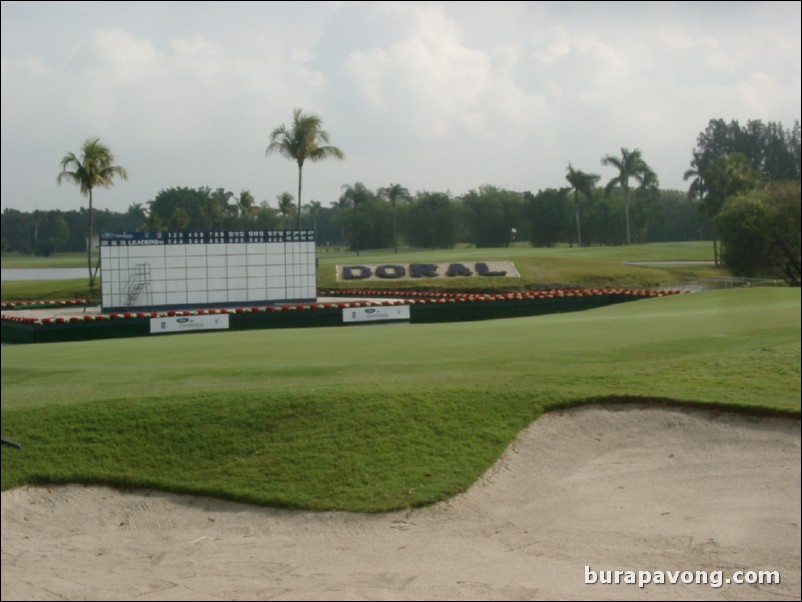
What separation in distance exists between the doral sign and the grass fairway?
41281mm

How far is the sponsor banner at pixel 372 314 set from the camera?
3325cm

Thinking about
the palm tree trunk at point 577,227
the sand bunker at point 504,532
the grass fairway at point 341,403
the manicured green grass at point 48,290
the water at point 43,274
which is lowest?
the sand bunker at point 504,532

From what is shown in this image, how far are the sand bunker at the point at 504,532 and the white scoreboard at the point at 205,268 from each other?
3240cm

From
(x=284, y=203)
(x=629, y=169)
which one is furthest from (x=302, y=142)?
(x=629, y=169)

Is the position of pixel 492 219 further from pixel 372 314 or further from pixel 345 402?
pixel 345 402

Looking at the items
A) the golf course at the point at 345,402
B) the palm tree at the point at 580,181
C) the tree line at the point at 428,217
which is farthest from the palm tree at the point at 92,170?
the palm tree at the point at 580,181

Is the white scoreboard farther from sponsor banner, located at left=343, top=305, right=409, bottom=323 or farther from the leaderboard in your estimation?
sponsor banner, located at left=343, top=305, right=409, bottom=323

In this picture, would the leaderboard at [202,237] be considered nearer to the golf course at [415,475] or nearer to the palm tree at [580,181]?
the golf course at [415,475]

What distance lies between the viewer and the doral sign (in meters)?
60.7

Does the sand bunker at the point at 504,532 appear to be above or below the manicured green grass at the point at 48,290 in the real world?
below

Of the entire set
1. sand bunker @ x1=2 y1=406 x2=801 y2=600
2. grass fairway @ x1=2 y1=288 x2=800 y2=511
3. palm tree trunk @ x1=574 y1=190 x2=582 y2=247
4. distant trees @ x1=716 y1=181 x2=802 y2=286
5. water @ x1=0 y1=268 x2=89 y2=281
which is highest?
palm tree trunk @ x1=574 y1=190 x2=582 y2=247

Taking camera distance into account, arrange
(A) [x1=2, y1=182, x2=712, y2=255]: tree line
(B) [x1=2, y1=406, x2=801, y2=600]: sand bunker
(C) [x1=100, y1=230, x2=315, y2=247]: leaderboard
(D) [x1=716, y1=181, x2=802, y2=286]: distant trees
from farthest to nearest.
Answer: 1. (A) [x1=2, y1=182, x2=712, y2=255]: tree line
2. (C) [x1=100, y1=230, x2=315, y2=247]: leaderboard
3. (D) [x1=716, y1=181, x2=802, y2=286]: distant trees
4. (B) [x1=2, y1=406, x2=801, y2=600]: sand bunker

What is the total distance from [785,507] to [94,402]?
9847 millimetres

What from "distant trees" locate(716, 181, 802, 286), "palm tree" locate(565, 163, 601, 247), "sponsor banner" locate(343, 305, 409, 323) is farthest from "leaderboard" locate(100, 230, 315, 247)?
"palm tree" locate(565, 163, 601, 247)
